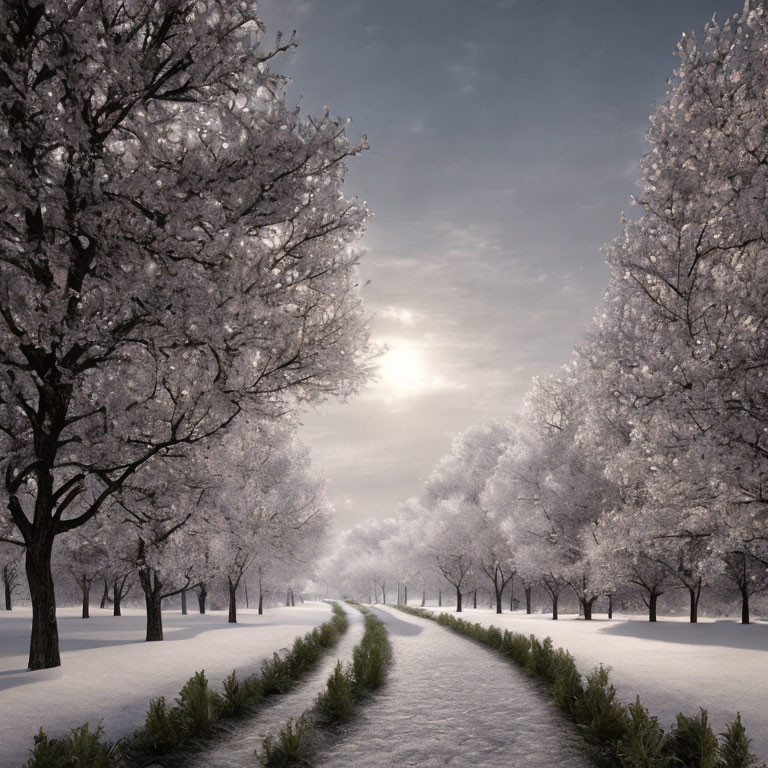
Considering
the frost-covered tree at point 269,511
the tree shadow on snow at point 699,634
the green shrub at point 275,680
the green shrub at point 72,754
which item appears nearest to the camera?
the green shrub at point 72,754

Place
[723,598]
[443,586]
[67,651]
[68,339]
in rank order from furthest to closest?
[443,586], [723,598], [67,651], [68,339]

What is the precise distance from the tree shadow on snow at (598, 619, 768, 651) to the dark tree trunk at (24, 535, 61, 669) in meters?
16.4

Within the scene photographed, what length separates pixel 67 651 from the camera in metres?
14.5

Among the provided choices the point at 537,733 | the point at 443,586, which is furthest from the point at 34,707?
the point at 443,586

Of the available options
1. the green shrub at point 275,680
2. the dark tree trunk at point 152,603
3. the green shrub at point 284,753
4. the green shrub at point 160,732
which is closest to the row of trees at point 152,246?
the green shrub at point 275,680

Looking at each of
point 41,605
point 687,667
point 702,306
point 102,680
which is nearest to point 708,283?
point 702,306

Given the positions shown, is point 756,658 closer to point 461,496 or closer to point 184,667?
point 184,667

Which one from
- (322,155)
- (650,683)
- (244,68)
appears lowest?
(650,683)

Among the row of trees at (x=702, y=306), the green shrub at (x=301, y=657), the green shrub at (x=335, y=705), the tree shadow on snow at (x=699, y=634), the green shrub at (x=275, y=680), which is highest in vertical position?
the row of trees at (x=702, y=306)

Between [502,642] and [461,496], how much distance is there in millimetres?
31624

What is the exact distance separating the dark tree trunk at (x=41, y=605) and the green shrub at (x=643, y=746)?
10001 mm

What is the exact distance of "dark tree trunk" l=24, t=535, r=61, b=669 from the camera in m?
10.7

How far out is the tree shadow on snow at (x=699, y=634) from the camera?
54.1 feet

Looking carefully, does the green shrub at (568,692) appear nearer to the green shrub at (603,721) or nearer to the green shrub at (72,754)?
the green shrub at (603,721)
